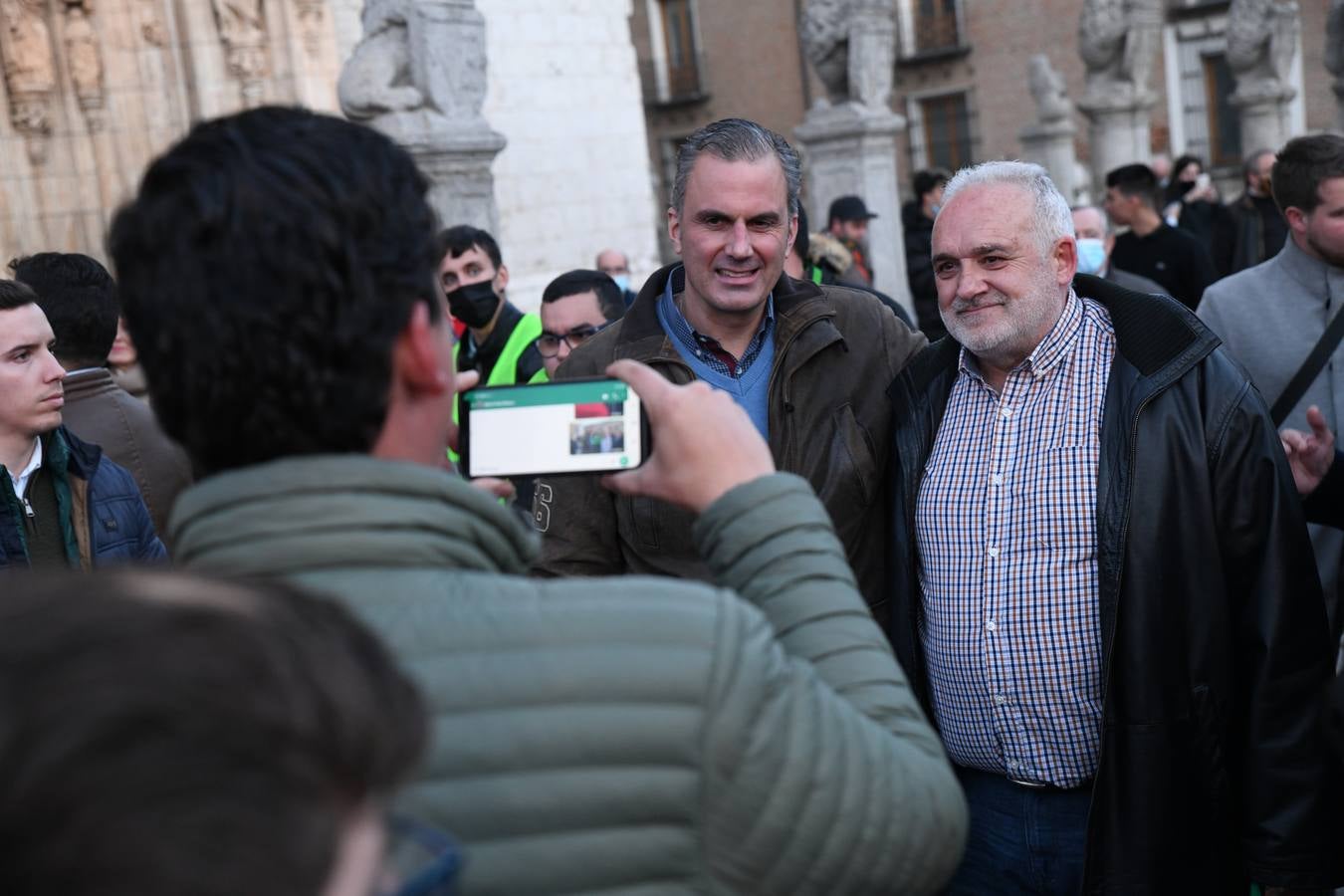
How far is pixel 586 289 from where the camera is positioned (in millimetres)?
5871

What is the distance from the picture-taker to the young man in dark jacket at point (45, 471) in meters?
3.71

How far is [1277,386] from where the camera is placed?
4449mm

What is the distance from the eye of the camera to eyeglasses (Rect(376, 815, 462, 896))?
1.01m

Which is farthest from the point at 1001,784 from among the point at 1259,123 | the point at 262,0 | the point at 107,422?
the point at 1259,123

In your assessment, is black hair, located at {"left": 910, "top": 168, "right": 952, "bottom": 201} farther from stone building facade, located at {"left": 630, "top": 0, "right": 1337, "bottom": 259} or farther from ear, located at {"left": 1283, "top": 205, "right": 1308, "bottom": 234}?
stone building facade, located at {"left": 630, "top": 0, "right": 1337, "bottom": 259}

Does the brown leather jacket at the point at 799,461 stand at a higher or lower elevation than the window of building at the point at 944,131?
lower

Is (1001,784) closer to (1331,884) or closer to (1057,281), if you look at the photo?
(1331,884)

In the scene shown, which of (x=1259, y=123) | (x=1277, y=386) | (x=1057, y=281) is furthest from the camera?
(x=1259, y=123)

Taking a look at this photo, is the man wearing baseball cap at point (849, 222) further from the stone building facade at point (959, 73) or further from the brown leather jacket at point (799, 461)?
the stone building facade at point (959, 73)

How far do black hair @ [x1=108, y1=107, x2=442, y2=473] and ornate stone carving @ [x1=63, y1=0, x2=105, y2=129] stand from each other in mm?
11238

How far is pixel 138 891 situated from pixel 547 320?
5.15 m

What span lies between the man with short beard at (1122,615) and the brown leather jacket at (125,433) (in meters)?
2.49

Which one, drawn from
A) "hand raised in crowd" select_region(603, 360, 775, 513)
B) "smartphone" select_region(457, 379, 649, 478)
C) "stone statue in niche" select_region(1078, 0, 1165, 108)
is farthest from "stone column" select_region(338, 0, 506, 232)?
"stone statue in niche" select_region(1078, 0, 1165, 108)

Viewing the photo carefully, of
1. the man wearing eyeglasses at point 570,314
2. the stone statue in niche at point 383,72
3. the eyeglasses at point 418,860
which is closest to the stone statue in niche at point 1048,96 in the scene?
the stone statue in niche at point 383,72
